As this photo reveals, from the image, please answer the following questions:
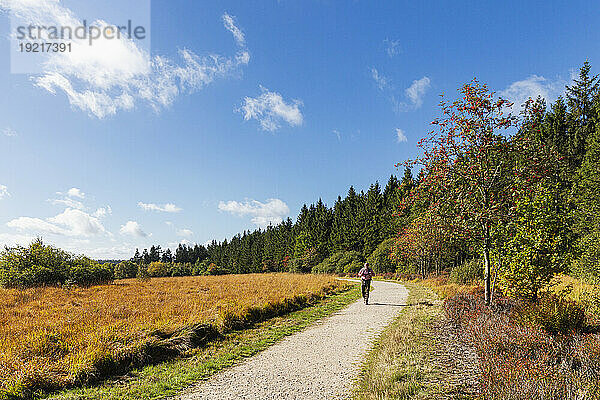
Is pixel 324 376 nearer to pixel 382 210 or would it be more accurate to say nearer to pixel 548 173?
pixel 548 173

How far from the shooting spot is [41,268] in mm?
20062

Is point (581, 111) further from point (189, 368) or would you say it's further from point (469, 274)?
point (189, 368)

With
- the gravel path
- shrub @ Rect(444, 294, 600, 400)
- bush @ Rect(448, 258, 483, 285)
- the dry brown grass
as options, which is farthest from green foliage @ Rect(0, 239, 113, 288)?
bush @ Rect(448, 258, 483, 285)

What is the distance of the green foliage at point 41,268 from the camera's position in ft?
63.8

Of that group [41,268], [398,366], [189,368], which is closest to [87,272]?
[41,268]

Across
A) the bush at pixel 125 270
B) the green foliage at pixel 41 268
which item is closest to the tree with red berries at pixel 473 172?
the green foliage at pixel 41 268

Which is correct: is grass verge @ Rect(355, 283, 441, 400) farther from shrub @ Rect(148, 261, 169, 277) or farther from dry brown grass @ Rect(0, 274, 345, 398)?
shrub @ Rect(148, 261, 169, 277)

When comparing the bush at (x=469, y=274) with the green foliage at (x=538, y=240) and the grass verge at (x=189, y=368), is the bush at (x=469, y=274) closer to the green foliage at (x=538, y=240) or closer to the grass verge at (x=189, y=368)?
the green foliage at (x=538, y=240)

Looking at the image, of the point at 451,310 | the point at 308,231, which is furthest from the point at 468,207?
the point at 308,231

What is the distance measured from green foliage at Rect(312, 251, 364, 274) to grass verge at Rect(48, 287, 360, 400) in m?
34.2

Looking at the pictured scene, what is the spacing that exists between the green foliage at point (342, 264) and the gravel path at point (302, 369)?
114ft

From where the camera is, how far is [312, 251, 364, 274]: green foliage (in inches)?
1705

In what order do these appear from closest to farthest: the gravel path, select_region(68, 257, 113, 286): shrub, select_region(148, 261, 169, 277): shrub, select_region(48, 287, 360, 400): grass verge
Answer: the gravel path
select_region(48, 287, 360, 400): grass verge
select_region(68, 257, 113, 286): shrub
select_region(148, 261, 169, 277): shrub

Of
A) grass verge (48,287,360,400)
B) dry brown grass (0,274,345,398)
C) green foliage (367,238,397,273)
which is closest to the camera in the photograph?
grass verge (48,287,360,400)
